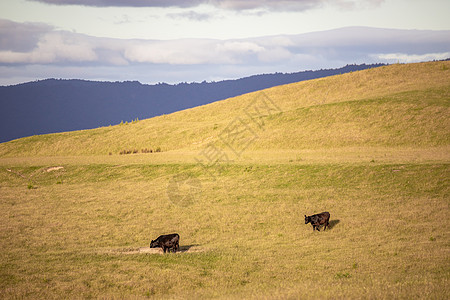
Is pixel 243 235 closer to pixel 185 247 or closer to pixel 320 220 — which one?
pixel 185 247

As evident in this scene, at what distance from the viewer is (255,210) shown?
29.4 m

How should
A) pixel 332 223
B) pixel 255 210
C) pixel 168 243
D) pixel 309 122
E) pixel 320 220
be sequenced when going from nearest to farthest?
1. pixel 168 243
2. pixel 320 220
3. pixel 332 223
4. pixel 255 210
5. pixel 309 122

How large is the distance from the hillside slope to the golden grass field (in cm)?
40

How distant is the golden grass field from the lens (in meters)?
16.0

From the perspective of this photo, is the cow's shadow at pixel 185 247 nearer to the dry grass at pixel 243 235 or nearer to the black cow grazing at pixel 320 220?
the dry grass at pixel 243 235

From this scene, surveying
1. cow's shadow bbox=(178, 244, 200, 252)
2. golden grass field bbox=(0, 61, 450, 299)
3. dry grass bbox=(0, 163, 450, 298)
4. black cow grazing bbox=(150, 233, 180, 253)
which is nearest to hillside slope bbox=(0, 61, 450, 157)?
golden grass field bbox=(0, 61, 450, 299)

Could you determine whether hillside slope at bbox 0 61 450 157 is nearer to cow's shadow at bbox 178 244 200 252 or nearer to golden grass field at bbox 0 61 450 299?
golden grass field at bbox 0 61 450 299

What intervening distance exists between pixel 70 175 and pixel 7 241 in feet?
86.9

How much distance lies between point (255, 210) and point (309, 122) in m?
38.0

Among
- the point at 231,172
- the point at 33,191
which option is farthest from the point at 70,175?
the point at 231,172

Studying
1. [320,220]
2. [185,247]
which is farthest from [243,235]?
[320,220]

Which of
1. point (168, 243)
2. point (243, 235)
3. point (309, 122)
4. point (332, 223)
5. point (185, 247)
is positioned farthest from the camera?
point (309, 122)

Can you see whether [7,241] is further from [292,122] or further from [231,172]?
[292,122]

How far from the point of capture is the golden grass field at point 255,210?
52.3 ft
